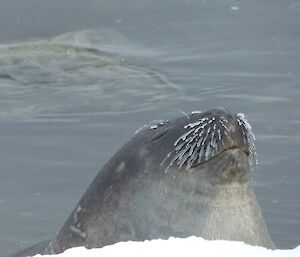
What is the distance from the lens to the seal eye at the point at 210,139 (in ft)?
20.8

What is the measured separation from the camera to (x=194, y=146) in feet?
20.9

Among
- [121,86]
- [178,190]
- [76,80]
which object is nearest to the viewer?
[178,190]

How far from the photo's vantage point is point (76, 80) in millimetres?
12477

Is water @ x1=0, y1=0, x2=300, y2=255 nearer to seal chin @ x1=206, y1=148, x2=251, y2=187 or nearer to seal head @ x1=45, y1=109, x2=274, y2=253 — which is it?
seal head @ x1=45, y1=109, x2=274, y2=253

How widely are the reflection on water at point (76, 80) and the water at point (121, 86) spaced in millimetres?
12

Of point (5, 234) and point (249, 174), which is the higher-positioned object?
point (249, 174)

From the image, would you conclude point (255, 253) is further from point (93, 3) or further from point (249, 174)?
point (93, 3)

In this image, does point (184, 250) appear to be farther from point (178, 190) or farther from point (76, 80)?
point (76, 80)

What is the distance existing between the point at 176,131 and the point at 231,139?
0.31 m

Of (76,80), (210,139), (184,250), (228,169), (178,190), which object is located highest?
(184,250)

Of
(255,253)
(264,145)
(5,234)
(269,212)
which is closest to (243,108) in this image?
(264,145)

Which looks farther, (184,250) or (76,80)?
(76,80)

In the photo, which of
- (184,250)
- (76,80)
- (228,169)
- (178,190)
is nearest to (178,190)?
(178,190)

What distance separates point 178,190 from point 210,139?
0.96ft
